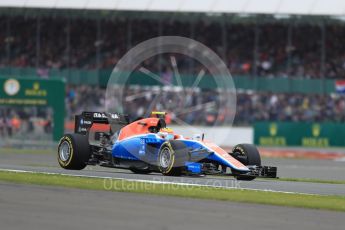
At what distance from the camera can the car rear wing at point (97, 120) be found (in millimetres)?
21047

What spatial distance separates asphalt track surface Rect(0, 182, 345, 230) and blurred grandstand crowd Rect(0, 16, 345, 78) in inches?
1139

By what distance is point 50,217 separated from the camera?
11336 mm

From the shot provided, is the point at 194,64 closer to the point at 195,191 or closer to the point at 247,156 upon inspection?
the point at 247,156

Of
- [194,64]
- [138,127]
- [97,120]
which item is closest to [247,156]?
[138,127]

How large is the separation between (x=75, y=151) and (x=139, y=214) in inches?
333

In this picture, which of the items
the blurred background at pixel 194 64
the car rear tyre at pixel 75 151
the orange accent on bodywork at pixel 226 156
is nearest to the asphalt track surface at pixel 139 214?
the orange accent on bodywork at pixel 226 156

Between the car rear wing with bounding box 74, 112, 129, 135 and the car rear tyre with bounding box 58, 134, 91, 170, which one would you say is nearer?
the car rear tyre with bounding box 58, 134, 91, 170

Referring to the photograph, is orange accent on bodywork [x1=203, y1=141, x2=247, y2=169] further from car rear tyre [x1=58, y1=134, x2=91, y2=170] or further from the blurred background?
the blurred background

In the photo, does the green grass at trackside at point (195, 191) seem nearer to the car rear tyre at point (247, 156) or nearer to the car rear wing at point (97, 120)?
the car rear tyre at point (247, 156)

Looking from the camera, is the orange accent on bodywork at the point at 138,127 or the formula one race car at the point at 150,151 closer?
the formula one race car at the point at 150,151

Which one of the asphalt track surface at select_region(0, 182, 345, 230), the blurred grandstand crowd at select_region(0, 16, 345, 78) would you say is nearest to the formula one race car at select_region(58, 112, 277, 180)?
the asphalt track surface at select_region(0, 182, 345, 230)

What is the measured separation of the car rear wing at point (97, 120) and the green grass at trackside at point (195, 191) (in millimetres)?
3617

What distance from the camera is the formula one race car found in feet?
59.7

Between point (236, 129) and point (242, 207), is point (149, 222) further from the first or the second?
point (236, 129)
